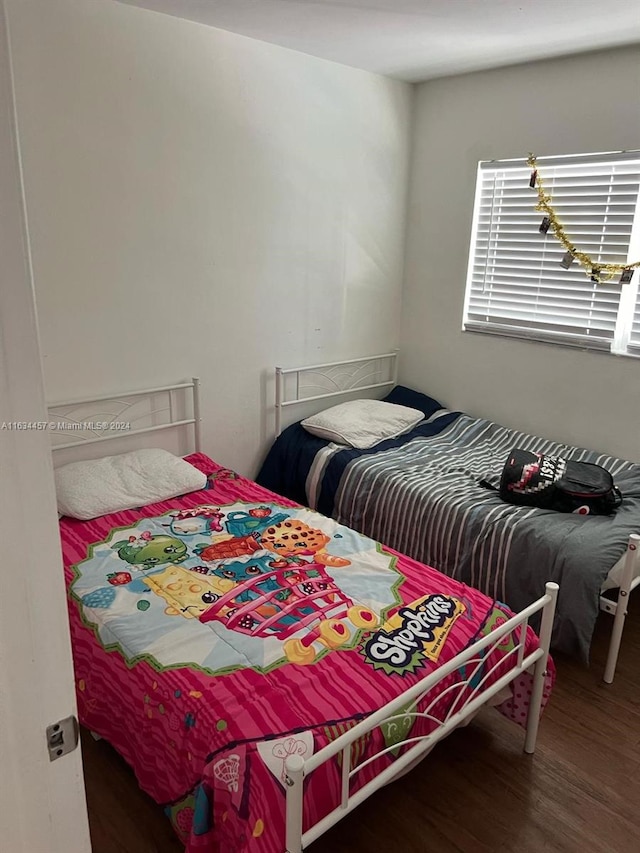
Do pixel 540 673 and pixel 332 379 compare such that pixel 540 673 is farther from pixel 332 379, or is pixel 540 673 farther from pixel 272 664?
pixel 332 379

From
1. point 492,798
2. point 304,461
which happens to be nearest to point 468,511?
point 304,461

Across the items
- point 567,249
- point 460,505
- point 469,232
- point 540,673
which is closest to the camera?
point 540,673

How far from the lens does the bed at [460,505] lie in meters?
2.46

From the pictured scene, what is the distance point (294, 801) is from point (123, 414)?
2.07m

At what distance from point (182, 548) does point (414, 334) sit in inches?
91.7

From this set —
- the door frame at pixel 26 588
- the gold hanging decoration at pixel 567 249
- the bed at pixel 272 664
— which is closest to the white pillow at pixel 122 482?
the bed at pixel 272 664

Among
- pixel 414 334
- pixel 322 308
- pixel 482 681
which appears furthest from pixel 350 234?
pixel 482 681

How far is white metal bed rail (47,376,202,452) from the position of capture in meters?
2.81

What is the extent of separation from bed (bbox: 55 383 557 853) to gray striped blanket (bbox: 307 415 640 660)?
0.46 m

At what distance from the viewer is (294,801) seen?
1.32m

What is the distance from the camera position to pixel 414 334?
13.7 ft

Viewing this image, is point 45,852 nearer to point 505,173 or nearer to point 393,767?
point 393,767

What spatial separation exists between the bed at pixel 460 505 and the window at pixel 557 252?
607 mm

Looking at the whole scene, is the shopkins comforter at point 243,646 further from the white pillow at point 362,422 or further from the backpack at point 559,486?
the white pillow at point 362,422
